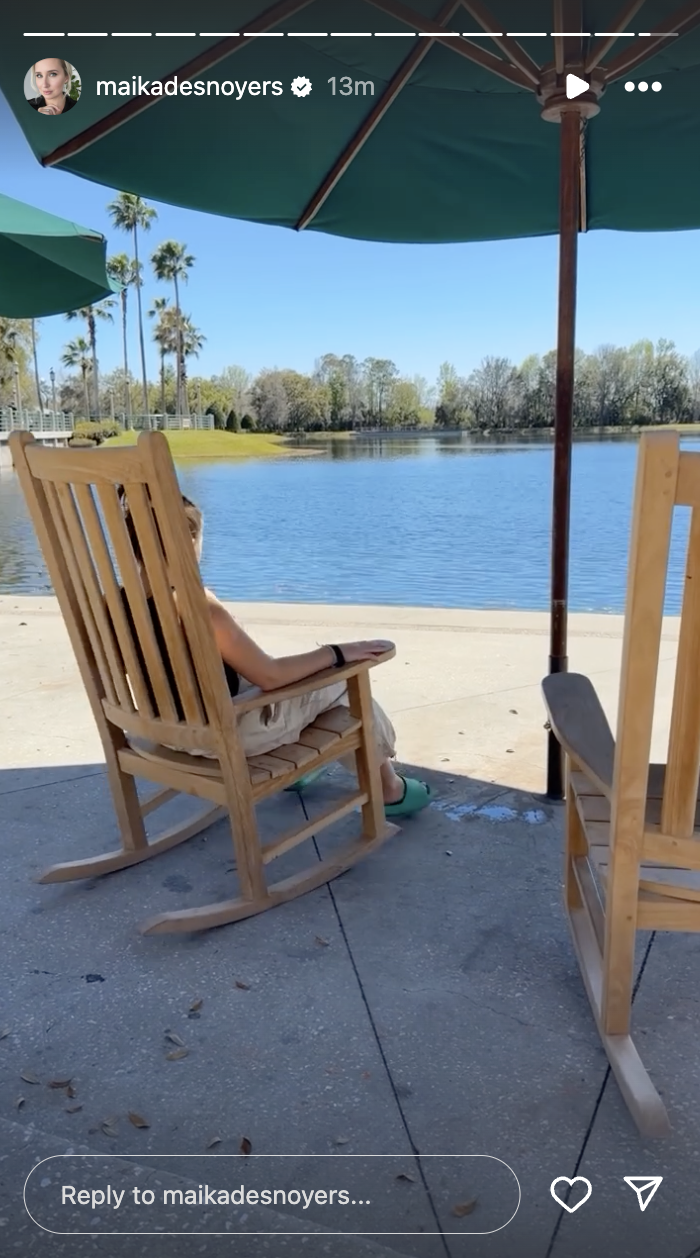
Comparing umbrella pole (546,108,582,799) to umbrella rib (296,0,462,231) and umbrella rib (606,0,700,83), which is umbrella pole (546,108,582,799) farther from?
umbrella rib (296,0,462,231)

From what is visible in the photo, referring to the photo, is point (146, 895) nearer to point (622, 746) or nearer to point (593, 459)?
point (622, 746)

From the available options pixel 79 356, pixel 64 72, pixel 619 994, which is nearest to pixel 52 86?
pixel 64 72

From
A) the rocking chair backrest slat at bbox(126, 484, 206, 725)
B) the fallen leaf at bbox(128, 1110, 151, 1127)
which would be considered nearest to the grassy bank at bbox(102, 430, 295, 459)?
the rocking chair backrest slat at bbox(126, 484, 206, 725)

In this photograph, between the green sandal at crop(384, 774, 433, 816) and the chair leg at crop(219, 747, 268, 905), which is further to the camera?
the green sandal at crop(384, 774, 433, 816)

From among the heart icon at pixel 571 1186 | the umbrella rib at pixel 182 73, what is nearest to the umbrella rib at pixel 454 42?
the umbrella rib at pixel 182 73

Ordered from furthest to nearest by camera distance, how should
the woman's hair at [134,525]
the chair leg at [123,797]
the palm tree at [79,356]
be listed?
the palm tree at [79,356]
the chair leg at [123,797]
the woman's hair at [134,525]

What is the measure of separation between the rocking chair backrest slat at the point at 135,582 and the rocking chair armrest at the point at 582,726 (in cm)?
70

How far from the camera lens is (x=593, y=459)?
47.2 m

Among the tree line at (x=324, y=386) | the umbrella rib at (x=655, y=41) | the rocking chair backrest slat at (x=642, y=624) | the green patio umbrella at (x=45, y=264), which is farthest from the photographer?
the tree line at (x=324, y=386)

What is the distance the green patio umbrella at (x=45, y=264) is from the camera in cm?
331

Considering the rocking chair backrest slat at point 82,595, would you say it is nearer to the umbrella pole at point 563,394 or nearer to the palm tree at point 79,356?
the umbrella pole at point 563,394

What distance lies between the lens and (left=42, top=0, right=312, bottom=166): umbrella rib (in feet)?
7.91

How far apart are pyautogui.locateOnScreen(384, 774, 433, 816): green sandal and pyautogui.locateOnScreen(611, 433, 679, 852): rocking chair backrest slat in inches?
48.1

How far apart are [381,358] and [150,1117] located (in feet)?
237
